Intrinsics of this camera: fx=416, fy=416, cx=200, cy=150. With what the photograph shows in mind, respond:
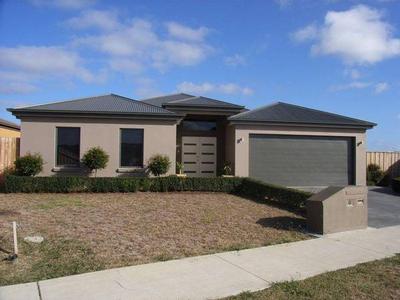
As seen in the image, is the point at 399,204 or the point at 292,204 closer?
the point at 292,204

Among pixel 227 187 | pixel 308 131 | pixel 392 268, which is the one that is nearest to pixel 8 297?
pixel 392 268

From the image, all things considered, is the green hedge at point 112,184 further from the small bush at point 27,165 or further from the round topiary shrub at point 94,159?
the round topiary shrub at point 94,159

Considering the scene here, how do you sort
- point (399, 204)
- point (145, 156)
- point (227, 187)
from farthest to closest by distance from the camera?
1. point (145, 156)
2. point (227, 187)
3. point (399, 204)

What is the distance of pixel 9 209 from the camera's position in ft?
39.9

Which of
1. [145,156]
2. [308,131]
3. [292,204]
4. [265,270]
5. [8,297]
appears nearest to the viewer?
[8,297]

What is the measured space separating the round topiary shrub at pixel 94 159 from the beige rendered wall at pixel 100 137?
0.51 m

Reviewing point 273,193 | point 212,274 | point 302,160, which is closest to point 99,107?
point 273,193

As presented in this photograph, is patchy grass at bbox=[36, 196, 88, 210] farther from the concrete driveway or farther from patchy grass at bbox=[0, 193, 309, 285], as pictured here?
the concrete driveway

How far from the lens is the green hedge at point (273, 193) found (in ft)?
44.6

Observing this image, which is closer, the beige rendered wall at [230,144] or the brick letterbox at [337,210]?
the brick letterbox at [337,210]

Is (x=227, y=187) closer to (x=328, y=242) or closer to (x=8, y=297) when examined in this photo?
(x=328, y=242)

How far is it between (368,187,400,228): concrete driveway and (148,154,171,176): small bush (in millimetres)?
8770

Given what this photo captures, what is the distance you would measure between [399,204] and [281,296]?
39.7 feet

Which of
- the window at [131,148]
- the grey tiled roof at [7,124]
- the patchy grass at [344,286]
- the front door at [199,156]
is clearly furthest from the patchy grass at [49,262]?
the grey tiled roof at [7,124]
